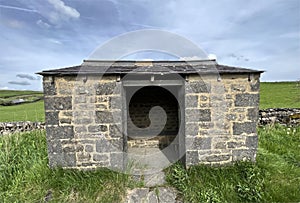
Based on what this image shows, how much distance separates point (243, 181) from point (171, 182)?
1.57m

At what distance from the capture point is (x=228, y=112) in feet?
14.4

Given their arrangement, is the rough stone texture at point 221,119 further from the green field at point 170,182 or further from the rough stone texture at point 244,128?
the green field at point 170,182

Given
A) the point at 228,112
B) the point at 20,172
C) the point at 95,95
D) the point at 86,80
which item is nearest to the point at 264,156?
the point at 228,112

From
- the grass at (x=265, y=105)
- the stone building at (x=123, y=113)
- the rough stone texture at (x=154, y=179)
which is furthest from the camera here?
the grass at (x=265, y=105)

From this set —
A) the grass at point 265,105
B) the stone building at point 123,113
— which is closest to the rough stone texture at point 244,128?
the stone building at point 123,113

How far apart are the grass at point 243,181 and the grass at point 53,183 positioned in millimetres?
1283

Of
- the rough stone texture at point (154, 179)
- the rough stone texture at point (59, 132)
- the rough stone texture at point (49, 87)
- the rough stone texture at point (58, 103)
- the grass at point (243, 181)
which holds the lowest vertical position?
the rough stone texture at point (154, 179)

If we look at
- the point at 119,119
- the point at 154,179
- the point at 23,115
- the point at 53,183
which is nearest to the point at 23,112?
the point at 23,115

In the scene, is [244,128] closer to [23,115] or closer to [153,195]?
[153,195]

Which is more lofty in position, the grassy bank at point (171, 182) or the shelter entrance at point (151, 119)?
the shelter entrance at point (151, 119)

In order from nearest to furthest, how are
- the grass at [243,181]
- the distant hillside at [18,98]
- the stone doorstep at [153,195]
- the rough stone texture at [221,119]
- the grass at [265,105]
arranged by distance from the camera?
the grass at [243,181] < the stone doorstep at [153,195] < the rough stone texture at [221,119] < the grass at [265,105] < the distant hillside at [18,98]

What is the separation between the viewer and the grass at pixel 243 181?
11.6 feet

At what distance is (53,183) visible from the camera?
12.9ft

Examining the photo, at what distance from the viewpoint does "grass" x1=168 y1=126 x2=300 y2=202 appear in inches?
139
